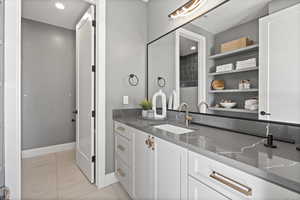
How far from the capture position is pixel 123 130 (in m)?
1.68

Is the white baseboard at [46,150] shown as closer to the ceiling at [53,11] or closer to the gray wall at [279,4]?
the ceiling at [53,11]

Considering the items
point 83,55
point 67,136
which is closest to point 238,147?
point 83,55

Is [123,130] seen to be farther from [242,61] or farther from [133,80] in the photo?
[242,61]

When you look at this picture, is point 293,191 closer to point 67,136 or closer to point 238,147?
point 238,147

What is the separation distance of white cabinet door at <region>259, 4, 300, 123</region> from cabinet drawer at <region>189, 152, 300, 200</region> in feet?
1.91

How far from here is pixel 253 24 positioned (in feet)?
3.63

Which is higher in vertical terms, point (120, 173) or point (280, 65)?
point (280, 65)

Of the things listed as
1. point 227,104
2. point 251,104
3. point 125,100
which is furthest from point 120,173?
point 251,104

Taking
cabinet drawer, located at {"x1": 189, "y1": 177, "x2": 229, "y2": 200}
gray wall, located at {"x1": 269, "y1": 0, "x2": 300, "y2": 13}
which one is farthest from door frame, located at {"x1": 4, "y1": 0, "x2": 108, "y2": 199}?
gray wall, located at {"x1": 269, "y1": 0, "x2": 300, "y2": 13}

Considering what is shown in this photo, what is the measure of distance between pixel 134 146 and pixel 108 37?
141 centimetres

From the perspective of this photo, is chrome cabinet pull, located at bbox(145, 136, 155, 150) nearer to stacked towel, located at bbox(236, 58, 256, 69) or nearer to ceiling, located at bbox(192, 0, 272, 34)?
stacked towel, located at bbox(236, 58, 256, 69)

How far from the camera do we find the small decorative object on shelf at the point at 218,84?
132 cm

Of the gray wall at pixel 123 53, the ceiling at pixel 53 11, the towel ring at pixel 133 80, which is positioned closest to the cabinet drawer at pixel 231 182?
the gray wall at pixel 123 53

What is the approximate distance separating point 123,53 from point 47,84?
188 centimetres
